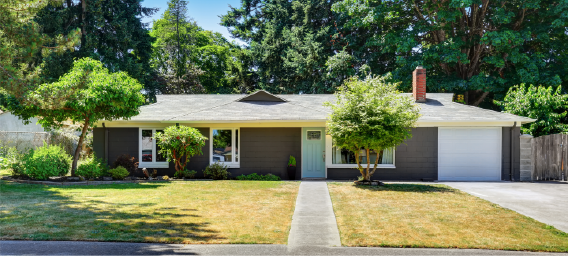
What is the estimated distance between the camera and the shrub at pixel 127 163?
1486 cm

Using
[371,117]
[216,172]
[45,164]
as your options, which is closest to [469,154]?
[371,117]

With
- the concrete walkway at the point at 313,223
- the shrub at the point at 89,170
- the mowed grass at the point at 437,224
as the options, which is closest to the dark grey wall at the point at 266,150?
the concrete walkway at the point at 313,223

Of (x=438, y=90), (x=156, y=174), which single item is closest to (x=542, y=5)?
(x=438, y=90)

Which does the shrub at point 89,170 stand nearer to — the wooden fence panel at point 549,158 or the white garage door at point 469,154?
the white garage door at point 469,154

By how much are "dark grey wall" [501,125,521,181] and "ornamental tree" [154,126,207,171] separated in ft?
36.3

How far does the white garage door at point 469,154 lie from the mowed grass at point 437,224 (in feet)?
16.6

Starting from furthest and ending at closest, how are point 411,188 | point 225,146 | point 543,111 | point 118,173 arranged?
point 543,111, point 225,146, point 118,173, point 411,188

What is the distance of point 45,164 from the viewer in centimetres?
1284

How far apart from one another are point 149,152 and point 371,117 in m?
8.83

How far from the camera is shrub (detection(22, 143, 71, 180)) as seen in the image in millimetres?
12719

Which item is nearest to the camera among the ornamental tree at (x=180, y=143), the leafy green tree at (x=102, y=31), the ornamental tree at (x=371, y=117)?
the ornamental tree at (x=371, y=117)

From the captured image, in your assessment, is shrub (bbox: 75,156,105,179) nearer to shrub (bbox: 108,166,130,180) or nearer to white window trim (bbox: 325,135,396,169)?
shrub (bbox: 108,166,130,180)

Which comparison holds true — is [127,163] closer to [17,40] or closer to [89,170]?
[89,170]

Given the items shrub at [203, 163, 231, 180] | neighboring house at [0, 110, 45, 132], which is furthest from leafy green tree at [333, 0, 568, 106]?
neighboring house at [0, 110, 45, 132]
